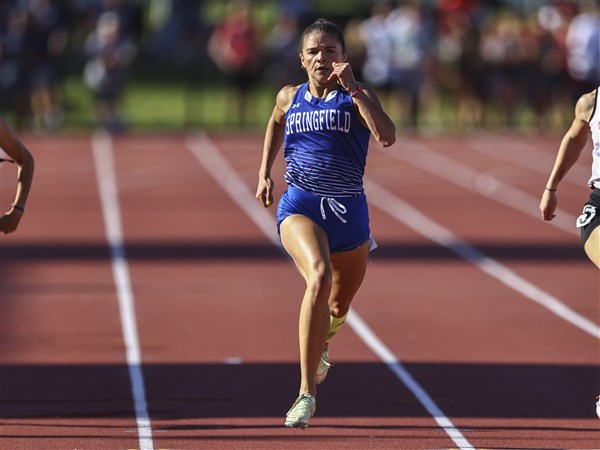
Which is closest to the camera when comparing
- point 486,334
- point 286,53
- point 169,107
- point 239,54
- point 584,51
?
point 486,334

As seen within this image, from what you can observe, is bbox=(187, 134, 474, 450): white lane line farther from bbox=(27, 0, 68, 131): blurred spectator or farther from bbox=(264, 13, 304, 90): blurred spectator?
bbox=(27, 0, 68, 131): blurred spectator

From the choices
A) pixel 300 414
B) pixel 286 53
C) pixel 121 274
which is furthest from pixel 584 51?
pixel 300 414

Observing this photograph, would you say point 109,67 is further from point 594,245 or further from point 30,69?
point 594,245

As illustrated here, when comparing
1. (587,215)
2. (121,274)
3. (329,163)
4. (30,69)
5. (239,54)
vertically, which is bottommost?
(30,69)

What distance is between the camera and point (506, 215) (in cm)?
1841

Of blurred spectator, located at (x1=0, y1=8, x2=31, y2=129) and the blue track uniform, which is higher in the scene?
the blue track uniform

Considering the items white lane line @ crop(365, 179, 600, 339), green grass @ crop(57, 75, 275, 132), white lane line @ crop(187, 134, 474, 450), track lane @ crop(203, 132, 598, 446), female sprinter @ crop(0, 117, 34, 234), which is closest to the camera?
female sprinter @ crop(0, 117, 34, 234)

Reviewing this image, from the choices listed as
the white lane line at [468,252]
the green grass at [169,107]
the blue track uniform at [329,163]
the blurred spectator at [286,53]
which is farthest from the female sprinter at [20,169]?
the green grass at [169,107]

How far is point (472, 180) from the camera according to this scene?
21.6m

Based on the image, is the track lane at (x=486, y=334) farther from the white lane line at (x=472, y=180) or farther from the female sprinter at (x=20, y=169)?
the white lane line at (x=472, y=180)

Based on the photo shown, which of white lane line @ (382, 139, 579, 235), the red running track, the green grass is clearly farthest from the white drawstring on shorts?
the green grass

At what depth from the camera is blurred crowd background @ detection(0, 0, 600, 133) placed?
26172 mm

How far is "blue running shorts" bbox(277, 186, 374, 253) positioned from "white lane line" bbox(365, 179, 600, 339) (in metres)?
4.05

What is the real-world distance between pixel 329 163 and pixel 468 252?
829cm
